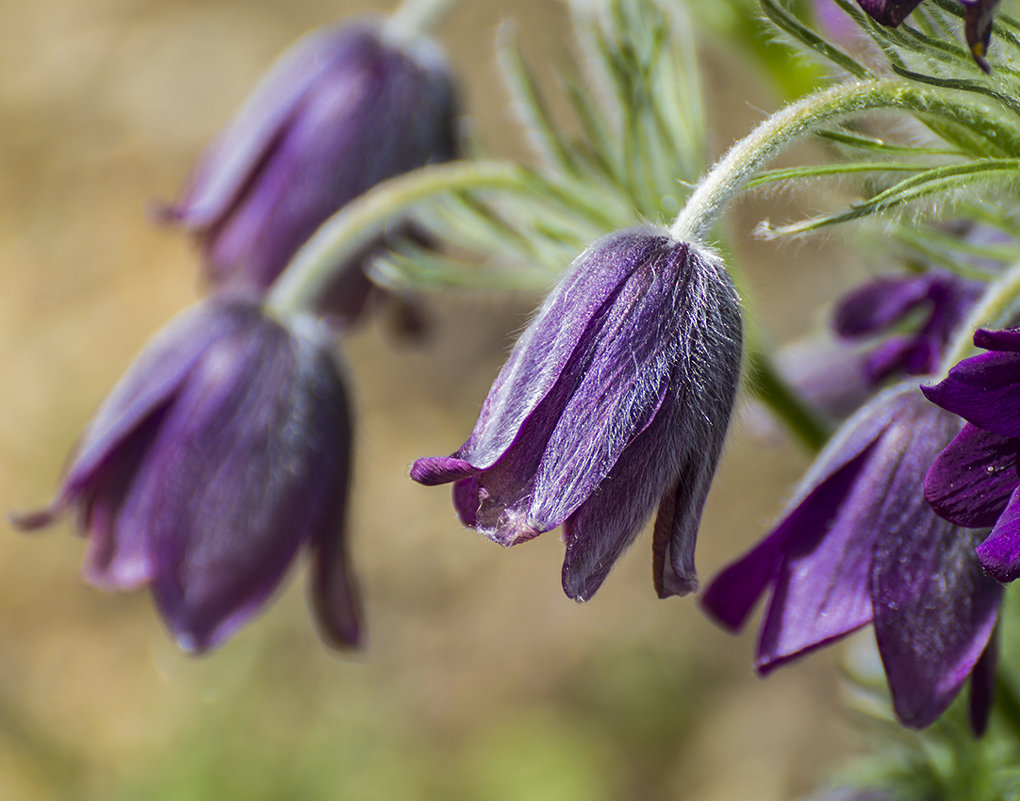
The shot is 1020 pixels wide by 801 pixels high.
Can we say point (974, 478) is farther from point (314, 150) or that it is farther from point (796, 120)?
point (314, 150)

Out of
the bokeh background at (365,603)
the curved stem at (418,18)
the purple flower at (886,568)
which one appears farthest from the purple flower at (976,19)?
the bokeh background at (365,603)

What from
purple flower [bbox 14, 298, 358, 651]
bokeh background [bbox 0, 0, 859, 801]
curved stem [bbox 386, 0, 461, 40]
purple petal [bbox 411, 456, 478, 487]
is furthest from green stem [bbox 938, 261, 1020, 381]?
bokeh background [bbox 0, 0, 859, 801]

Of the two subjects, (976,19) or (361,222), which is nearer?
(976,19)

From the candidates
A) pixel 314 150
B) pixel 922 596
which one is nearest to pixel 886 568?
pixel 922 596

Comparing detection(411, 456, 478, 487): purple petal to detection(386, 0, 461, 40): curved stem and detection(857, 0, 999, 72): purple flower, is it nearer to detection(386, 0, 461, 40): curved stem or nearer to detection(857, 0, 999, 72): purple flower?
detection(857, 0, 999, 72): purple flower

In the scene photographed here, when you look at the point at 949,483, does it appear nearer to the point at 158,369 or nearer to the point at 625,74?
the point at 625,74
